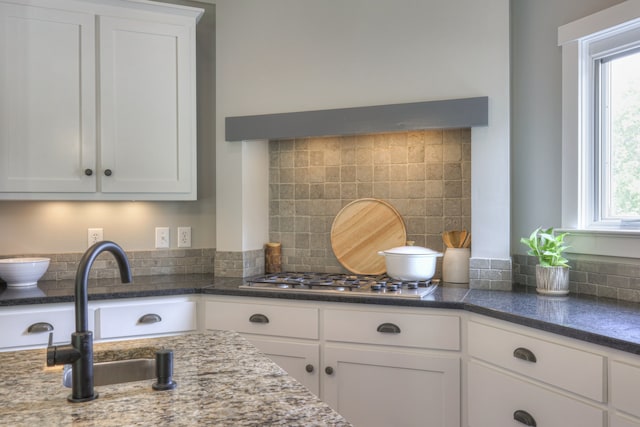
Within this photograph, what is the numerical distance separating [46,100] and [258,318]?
4.96 feet

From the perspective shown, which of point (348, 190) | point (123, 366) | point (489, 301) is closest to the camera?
point (123, 366)

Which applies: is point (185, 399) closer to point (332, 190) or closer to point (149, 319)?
point (149, 319)

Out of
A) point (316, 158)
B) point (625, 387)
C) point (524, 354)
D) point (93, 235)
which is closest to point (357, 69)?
point (316, 158)

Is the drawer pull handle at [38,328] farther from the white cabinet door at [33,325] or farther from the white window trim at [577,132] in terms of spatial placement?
the white window trim at [577,132]

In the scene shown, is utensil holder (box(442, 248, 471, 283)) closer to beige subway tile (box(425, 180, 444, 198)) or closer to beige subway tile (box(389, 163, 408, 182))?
beige subway tile (box(425, 180, 444, 198))

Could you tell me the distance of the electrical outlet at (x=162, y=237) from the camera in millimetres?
3184

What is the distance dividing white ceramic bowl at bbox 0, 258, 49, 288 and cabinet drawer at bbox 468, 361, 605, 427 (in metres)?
2.14

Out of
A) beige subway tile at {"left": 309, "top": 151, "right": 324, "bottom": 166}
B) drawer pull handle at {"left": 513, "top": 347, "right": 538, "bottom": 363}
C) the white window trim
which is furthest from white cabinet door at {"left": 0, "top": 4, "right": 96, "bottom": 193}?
the white window trim

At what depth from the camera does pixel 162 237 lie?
3.19 metres

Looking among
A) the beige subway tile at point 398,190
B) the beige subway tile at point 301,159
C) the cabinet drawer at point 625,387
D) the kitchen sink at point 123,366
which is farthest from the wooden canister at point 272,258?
the cabinet drawer at point 625,387

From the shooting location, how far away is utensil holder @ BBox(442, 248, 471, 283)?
2.75 metres

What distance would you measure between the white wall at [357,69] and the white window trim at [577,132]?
10.1 inches

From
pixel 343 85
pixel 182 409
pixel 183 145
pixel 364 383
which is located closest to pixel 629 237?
pixel 364 383

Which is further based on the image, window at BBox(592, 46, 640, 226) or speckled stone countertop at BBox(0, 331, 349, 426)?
window at BBox(592, 46, 640, 226)
